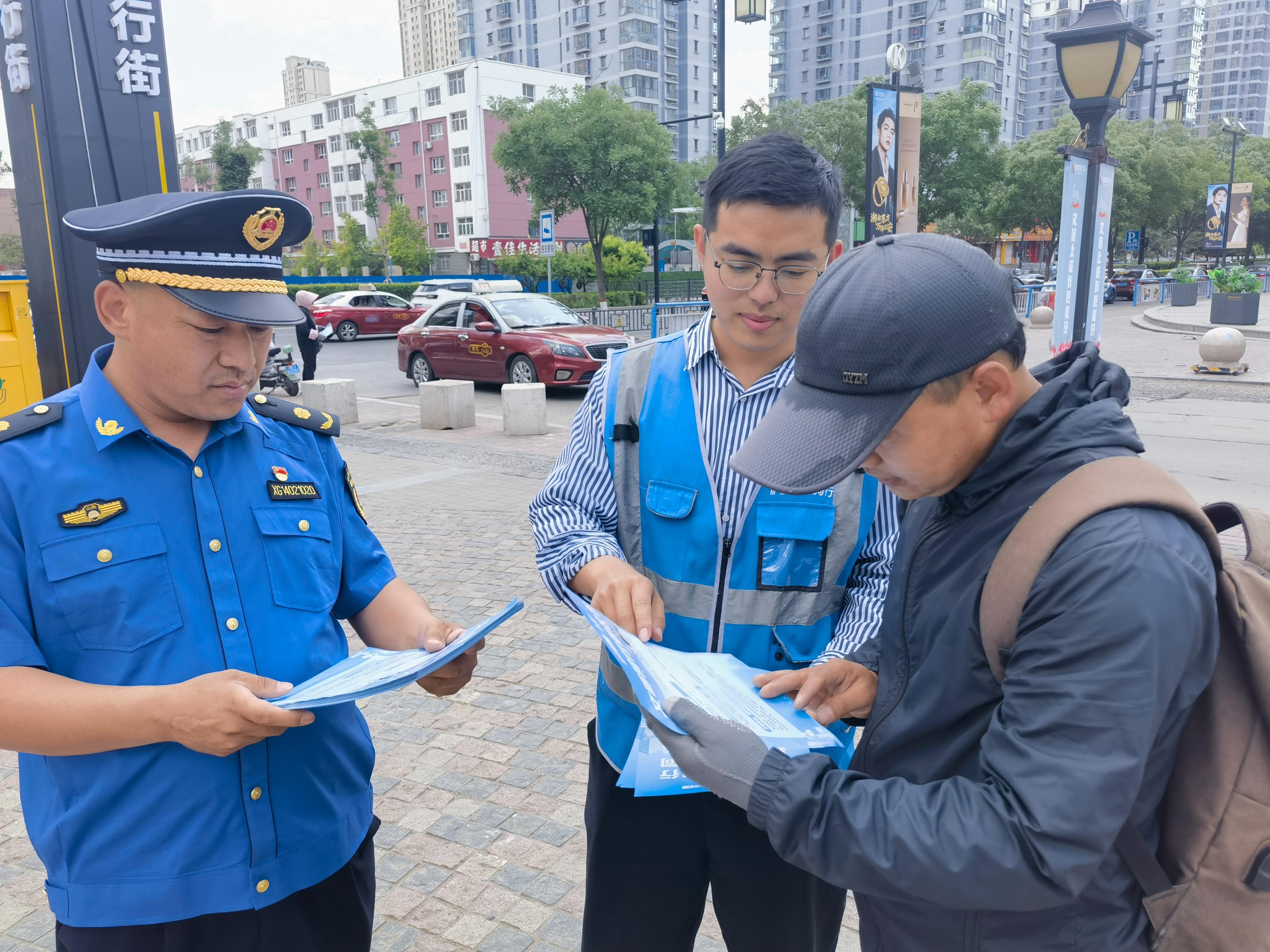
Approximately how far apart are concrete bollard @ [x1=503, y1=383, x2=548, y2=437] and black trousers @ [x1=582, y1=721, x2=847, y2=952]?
9893 millimetres

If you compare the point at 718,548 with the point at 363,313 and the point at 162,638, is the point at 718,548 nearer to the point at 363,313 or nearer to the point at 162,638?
the point at 162,638

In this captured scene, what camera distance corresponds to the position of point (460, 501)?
8.73 metres

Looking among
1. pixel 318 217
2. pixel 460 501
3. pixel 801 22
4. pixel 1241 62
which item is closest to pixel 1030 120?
pixel 801 22

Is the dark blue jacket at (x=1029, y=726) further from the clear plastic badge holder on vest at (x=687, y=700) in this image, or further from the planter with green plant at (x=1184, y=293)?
the planter with green plant at (x=1184, y=293)

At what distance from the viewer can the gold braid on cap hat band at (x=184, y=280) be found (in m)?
1.73

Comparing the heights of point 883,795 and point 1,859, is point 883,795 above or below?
above

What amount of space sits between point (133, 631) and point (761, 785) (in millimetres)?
1156

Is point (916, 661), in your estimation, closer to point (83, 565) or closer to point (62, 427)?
point (83, 565)

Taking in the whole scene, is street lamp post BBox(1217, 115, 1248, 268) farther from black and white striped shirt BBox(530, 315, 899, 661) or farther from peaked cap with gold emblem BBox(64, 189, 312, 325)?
peaked cap with gold emblem BBox(64, 189, 312, 325)

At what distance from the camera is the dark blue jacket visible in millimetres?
1092

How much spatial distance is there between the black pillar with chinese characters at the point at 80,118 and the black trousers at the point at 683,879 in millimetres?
4041

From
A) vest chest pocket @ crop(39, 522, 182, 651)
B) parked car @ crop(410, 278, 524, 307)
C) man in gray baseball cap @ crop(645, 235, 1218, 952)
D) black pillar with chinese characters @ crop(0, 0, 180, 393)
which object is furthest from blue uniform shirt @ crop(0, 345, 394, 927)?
parked car @ crop(410, 278, 524, 307)

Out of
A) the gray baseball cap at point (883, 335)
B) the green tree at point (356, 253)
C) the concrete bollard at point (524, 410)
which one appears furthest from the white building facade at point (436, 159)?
the gray baseball cap at point (883, 335)

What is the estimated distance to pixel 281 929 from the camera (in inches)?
72.2
